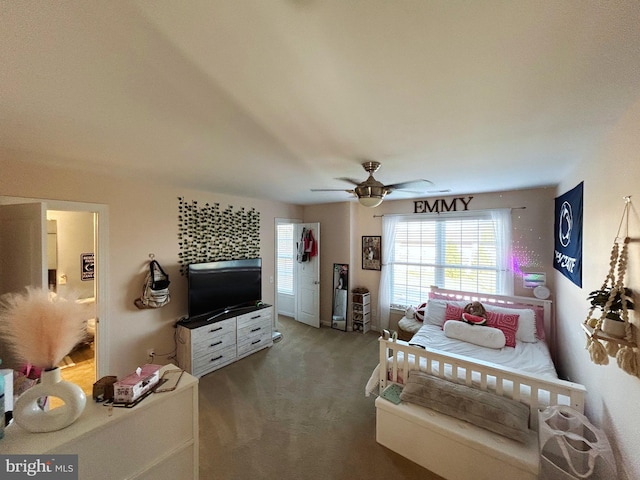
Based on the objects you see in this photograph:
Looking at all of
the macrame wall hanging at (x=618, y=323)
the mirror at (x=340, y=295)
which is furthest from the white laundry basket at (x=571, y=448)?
the mirror at (x=340, y=295)

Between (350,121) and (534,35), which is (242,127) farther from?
(534,35)

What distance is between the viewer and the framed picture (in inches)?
186

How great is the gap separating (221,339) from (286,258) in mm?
2608

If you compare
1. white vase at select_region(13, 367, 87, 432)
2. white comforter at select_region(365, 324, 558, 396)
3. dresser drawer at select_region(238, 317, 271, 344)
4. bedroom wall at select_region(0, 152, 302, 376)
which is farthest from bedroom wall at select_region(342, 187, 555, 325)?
white vase at select_region(13, 367, 87, 432)

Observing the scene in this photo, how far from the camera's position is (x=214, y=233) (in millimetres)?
3814

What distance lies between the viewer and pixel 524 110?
1.33 meters

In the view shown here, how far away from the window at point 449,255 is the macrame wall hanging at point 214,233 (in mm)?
2443

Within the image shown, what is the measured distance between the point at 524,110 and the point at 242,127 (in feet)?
5.18

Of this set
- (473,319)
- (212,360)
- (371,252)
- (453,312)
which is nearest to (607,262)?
(473,319)

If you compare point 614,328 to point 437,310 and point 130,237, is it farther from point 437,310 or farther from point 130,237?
point 130,237

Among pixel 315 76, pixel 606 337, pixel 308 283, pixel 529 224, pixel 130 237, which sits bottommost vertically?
pixel 308 283

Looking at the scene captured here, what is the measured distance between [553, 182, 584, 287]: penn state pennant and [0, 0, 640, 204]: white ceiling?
0.66 meters

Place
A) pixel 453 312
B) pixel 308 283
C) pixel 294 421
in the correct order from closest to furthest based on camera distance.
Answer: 1. pixel 294 421
2. pixel 453 312
3. pixel 308 283

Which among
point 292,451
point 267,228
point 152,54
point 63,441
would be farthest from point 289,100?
point 267,228
